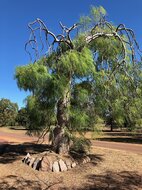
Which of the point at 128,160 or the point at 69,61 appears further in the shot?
the point at 128,160

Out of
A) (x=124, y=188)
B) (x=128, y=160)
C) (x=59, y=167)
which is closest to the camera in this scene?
(x=124, y=188)

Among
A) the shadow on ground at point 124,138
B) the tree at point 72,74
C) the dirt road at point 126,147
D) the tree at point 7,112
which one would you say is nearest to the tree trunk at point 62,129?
the tree at point 72,74

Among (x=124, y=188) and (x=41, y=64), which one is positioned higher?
(x=41, y=64)

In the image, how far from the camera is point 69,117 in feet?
45.8

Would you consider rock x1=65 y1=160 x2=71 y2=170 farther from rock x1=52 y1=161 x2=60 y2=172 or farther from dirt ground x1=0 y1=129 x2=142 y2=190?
rock x1=52 y1=161 x2=60 y2=172

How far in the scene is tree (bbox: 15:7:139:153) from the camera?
507 inches

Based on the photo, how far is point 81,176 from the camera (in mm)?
11719

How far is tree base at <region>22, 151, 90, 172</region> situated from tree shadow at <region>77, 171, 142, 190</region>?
4.96 feet

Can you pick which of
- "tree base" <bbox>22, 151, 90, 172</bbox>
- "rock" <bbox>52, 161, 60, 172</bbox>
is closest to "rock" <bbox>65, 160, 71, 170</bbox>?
"tree base" <bbox>22, 151, 90, 172</bbox>

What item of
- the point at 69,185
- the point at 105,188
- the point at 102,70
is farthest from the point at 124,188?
the point at 102,70

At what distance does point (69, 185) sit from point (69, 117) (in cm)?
392

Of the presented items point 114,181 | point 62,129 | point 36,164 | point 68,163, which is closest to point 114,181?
point 114,181

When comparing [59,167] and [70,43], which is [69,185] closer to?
[59,167]

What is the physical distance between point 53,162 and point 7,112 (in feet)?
272
